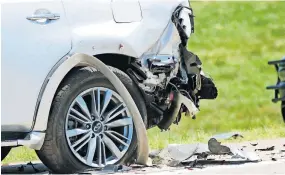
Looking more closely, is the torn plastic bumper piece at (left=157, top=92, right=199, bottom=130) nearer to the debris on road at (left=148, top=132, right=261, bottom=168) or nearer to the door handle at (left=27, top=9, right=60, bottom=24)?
the debris on road at (left=148, top=132, right=261, bottom=168)

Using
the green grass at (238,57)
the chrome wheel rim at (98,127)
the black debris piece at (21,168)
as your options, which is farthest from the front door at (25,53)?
the green grass at (238,57)

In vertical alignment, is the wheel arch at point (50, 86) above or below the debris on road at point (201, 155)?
above

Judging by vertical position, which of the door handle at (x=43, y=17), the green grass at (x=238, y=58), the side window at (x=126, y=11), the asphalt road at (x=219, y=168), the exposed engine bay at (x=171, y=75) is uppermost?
the green grass at (x=238, y=58)

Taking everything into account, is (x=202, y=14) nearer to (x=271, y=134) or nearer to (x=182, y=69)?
(x=271, y=134)

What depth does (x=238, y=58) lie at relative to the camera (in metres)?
23.0

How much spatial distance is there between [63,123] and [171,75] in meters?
1.31

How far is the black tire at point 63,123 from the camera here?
7699mm

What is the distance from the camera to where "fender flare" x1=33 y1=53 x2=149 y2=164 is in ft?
25.1

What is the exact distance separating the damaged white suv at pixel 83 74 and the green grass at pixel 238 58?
193 inches

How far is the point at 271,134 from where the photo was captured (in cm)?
1073

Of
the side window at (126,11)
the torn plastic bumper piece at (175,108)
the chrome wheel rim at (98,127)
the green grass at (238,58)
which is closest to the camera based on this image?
the chrome wheel rim at (98,127)

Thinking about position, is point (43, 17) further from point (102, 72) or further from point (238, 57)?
point (238, 57)

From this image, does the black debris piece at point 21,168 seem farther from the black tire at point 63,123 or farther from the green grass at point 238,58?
the green grass at point 238,58

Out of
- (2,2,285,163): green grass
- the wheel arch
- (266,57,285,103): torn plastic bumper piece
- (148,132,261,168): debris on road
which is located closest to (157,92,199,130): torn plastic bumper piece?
(148,132,261,168): debris on road
